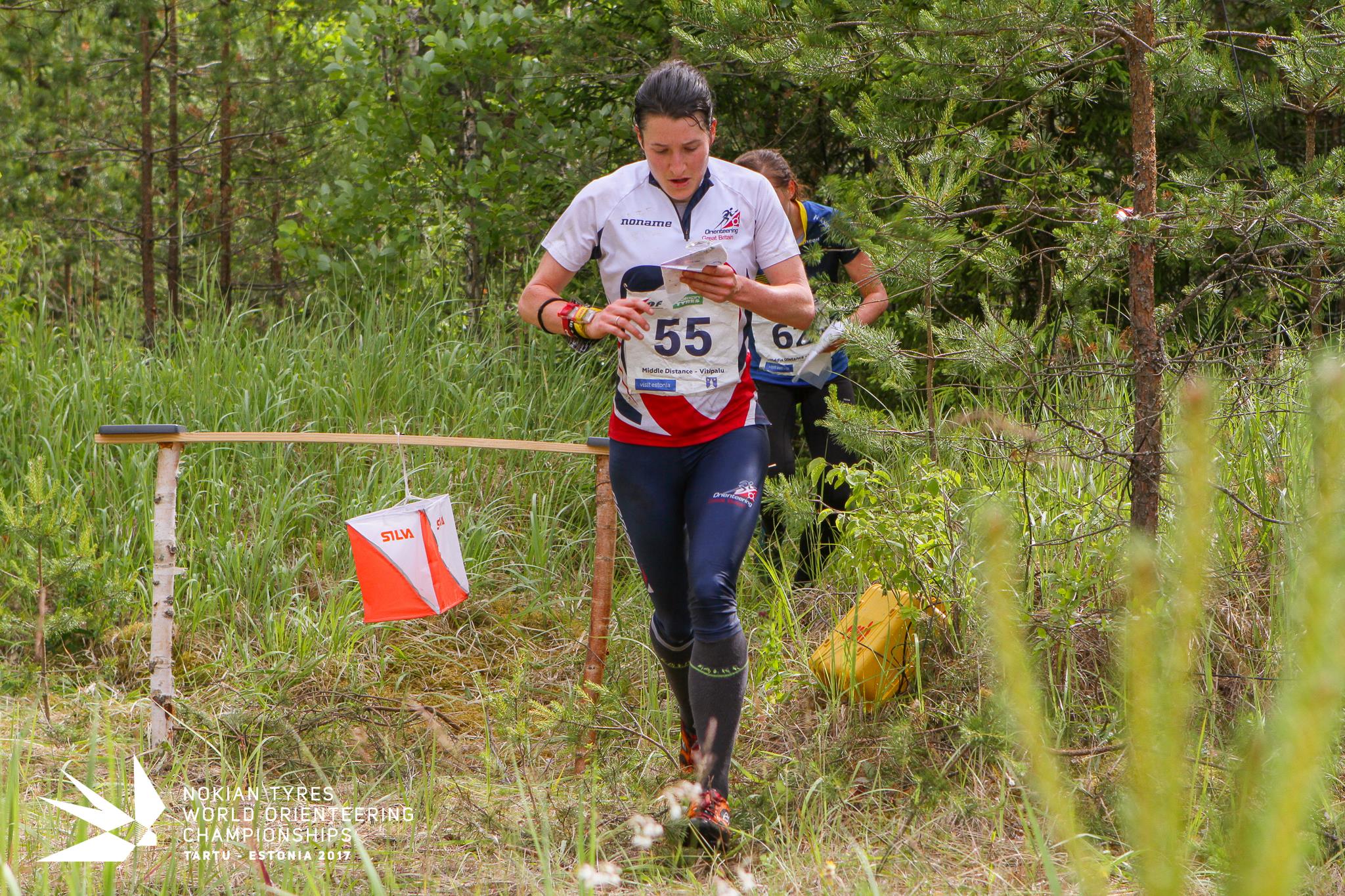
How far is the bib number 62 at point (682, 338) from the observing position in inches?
128

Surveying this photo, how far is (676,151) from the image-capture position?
322 centimetres

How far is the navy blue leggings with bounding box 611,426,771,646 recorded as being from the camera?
3.13m

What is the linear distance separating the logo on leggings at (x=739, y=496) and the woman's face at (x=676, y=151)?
832 mm

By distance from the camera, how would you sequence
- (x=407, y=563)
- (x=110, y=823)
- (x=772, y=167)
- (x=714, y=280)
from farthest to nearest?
(x=772, y=167)
(x=407, y=563)
(x=714, y=280)
(x=110, y=823)

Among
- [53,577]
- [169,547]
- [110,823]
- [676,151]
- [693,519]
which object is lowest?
[53,577]

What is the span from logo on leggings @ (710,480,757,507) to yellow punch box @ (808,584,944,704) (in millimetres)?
670

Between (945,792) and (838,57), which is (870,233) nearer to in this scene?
(838,57)

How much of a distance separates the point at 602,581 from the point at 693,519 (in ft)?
3.21

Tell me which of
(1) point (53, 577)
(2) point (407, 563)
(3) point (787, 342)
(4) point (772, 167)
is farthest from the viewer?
(3) point (787, 342)

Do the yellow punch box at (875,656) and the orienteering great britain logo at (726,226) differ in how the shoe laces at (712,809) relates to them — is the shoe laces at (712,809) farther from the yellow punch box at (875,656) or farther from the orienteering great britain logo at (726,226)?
the orienteering great britain logo at (726,226)

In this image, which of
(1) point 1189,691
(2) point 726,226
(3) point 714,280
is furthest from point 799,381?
(1) point 1189,691

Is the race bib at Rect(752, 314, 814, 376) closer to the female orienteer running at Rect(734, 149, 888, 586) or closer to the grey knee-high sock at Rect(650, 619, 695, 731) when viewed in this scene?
the female orienteer running at Rect(734, 149, 888, 586)

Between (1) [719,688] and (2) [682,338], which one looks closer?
(1) [719,688]

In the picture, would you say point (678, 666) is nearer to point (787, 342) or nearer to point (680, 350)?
point (680, 350)
